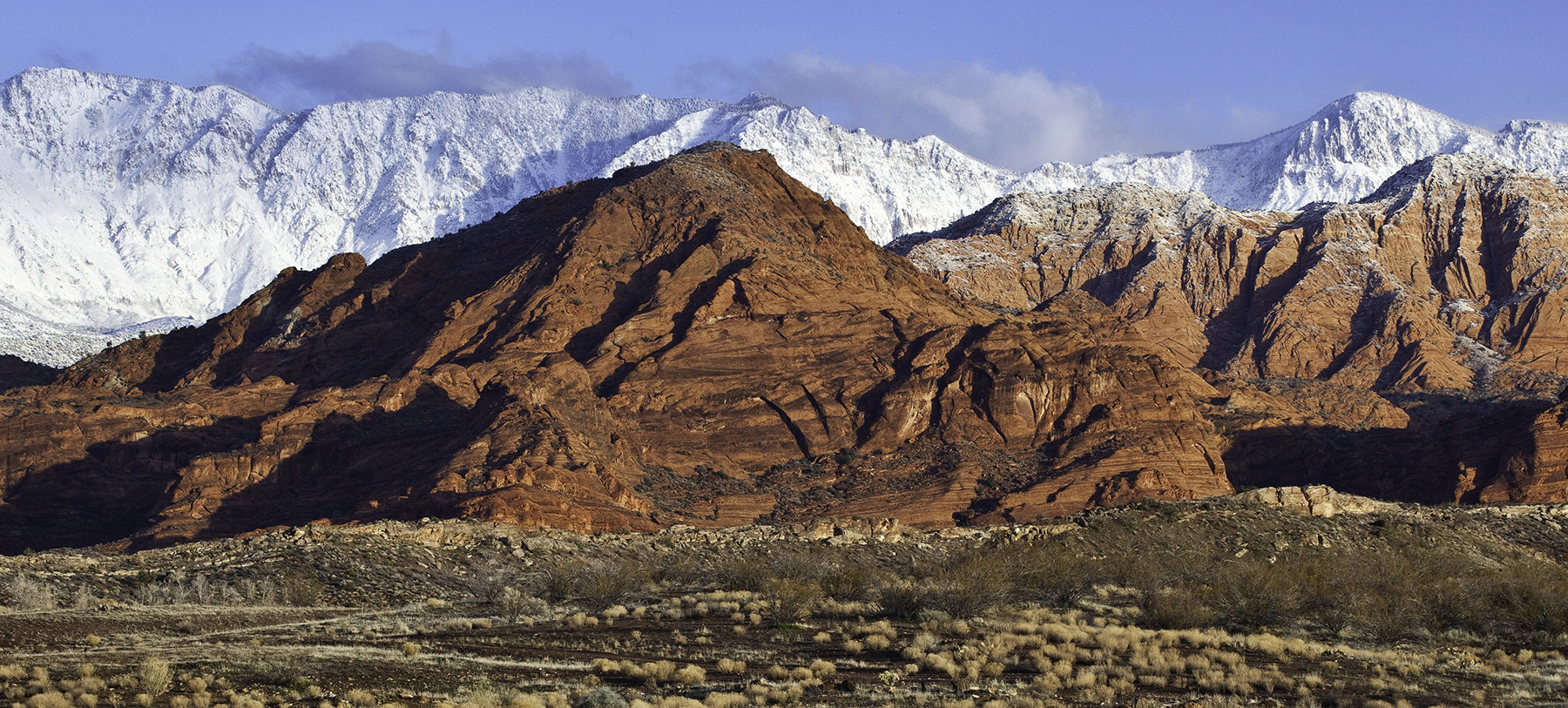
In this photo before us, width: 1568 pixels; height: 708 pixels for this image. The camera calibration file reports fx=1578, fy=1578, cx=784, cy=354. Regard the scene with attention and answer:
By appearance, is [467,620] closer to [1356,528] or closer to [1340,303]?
[1356,528]

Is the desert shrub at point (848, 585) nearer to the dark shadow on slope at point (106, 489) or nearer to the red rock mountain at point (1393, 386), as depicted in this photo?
the dark shadow on slope at point (106, 489)

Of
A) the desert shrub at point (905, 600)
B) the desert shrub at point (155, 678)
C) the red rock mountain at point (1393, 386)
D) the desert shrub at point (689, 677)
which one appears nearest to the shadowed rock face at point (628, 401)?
the red rock mountain at point (1393, 386)

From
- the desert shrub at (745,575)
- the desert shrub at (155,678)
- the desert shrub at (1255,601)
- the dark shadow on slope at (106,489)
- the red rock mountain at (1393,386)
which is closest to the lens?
the desert shrub at (155,678)

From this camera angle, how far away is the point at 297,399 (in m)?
108

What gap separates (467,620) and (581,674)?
1120 cm

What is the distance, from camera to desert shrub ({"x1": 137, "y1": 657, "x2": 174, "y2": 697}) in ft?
93.5

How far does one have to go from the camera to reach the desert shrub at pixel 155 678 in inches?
1121

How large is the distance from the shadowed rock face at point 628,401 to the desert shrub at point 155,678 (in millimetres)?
43427

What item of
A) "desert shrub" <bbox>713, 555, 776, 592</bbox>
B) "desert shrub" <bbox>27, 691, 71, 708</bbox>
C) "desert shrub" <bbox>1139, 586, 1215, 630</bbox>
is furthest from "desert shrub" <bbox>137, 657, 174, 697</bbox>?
"desert shrub" <bbox>1139, 586, 1215, 630</bbox>

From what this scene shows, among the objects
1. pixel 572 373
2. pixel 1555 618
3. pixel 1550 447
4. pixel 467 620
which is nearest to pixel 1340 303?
pixel 1550 447

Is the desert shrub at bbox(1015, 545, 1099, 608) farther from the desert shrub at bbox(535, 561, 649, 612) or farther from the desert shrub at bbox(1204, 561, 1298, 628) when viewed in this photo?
the desert shrub at bbox(535, 561, 649, 612)

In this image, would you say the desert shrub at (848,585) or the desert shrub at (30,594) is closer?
the desert shrub at (30,594)

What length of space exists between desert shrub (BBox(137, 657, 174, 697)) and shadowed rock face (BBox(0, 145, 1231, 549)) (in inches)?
1710

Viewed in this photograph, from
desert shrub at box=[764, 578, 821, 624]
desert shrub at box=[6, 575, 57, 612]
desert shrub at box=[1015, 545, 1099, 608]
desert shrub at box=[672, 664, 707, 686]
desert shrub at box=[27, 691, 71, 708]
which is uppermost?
desert shrub at box=[1015, 545, 1099, 608]
